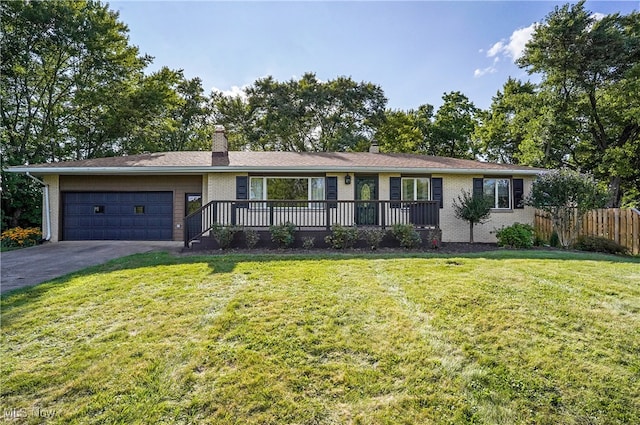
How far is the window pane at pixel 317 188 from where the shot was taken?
436 inches

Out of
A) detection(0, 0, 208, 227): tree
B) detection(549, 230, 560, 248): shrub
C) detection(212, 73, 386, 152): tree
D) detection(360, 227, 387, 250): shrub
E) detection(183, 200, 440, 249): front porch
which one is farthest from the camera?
detection(212, 73, 386, 152): tree

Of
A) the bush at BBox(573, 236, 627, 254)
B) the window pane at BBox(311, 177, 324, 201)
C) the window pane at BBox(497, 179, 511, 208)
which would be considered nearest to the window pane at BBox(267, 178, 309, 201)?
the window pane at BBox(311, 177, 324, 201)

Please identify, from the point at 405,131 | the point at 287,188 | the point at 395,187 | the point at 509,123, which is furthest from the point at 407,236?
the point at 509,123

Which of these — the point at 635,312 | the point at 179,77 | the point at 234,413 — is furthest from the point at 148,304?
the point at 179,77

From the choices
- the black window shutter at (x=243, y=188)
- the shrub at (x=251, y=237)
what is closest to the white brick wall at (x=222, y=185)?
the black window shutter at (x=243, y=188)

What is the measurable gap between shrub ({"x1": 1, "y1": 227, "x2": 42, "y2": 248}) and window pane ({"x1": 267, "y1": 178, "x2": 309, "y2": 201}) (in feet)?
27.2

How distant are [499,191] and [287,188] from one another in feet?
26.0

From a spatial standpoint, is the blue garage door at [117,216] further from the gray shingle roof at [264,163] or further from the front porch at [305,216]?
the front porch at [305,216]

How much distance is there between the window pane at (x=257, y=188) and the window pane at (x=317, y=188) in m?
1.83

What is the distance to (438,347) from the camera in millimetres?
3031

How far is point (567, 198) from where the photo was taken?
30.8 feet

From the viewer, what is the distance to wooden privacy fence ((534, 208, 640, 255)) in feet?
27.5

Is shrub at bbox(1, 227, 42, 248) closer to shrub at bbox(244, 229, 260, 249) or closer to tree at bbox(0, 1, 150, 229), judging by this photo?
tree at bbox(0, 1, 150, 229)

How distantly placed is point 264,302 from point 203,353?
3.91ft
